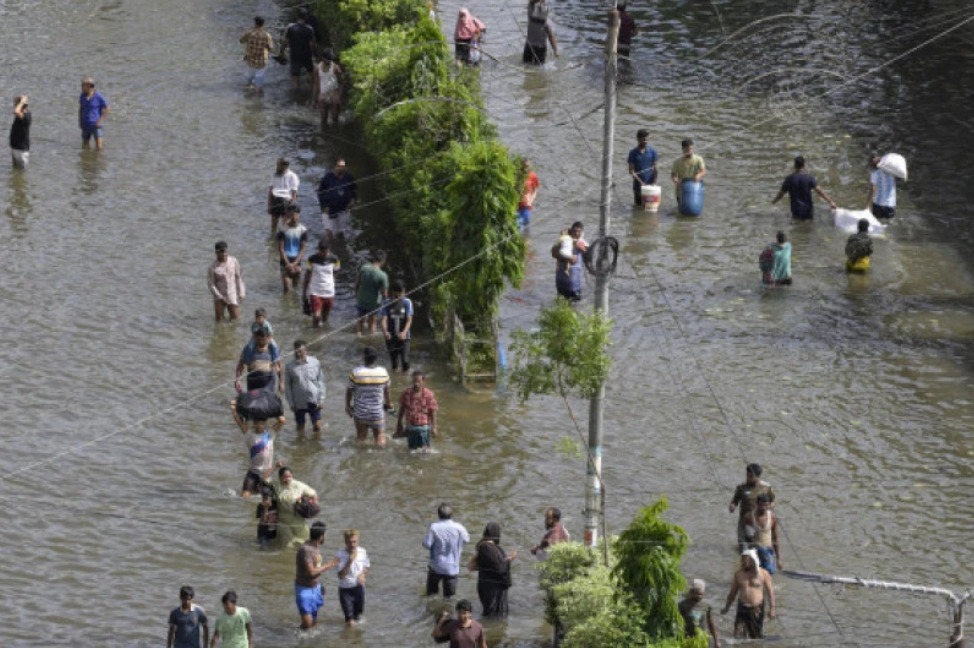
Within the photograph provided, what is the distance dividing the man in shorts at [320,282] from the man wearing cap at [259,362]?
235 cm

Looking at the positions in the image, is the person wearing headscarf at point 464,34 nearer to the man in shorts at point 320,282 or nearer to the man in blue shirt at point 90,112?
the man in blue shirt at point 90,112

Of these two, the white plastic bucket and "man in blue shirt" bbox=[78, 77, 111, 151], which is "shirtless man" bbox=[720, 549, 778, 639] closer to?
the white plastic bucket

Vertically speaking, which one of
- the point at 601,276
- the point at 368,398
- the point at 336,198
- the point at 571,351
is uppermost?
the point at 601,276

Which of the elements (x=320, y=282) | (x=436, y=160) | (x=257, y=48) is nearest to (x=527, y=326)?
(x=320, y=282)

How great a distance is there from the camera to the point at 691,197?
27.9 metres

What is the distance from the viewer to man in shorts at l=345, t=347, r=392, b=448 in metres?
20.9

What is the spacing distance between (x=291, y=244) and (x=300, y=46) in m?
9.91

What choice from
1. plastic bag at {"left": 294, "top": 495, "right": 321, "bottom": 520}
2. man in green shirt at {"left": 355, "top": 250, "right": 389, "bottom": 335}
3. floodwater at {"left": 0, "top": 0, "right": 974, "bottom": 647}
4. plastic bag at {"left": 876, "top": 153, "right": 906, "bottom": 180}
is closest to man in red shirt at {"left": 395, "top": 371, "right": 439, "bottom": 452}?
floodwater at {"left": 0, "top": 0, "right": 974, "bottom": 647}

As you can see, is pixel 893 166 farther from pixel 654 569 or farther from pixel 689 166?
pixel 654 569

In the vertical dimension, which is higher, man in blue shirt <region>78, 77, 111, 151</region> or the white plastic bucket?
man in blue shirt <region>78, 77, 111, 151</region>

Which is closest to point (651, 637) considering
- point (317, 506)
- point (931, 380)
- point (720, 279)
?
point (317, 506)

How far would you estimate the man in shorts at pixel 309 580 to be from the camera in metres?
17.1

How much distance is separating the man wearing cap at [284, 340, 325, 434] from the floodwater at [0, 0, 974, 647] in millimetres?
440

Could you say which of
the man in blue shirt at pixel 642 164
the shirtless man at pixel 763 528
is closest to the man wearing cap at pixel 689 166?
the man in blue shirt at pixel 642 164
